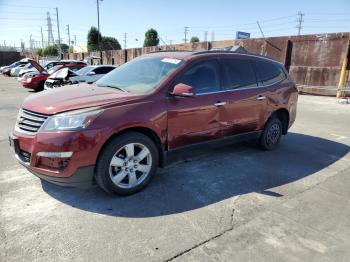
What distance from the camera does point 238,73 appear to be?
490cm

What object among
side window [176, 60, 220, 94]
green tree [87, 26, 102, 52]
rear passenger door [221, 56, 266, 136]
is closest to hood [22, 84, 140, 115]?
side window [176, 60, 220, 94]

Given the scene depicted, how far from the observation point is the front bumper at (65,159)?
10.4 feet

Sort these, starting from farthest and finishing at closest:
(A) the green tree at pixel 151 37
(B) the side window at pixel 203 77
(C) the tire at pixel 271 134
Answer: (A) the green tree at pixel 151 37 < (C) the tire at pixel 271 134 < (B) the side window at pixel 203 77

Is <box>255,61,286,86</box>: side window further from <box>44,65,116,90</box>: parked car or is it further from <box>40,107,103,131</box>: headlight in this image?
<box>44,65,116,90</box>: parked car

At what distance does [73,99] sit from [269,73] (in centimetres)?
356

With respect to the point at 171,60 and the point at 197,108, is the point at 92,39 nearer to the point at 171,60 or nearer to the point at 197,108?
the point at 171,60

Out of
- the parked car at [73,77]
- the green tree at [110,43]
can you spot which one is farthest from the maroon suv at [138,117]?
the green tree at [110,43]

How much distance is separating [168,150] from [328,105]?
10730 mm

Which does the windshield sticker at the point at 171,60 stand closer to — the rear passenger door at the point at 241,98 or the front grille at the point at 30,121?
the rear passenger door at the point at 241,98

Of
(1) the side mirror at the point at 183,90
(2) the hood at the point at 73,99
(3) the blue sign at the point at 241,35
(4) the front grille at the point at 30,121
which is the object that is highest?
(3) the blue sign at the point at 241,35

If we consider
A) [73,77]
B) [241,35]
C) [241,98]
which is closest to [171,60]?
[241,98]

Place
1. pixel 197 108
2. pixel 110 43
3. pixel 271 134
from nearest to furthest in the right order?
pixel 197 108 < pixel 271 134 < pixel 110 43

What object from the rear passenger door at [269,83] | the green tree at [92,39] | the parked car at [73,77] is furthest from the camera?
the green tree at [92,39]

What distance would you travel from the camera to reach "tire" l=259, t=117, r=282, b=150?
558cm
